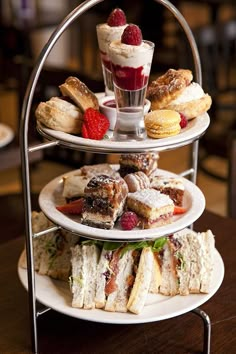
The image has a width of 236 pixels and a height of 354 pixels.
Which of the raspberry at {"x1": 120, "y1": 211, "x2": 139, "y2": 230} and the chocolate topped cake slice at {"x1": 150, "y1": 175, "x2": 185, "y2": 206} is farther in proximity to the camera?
the chocolate topped cake slice at {"x1": 150, "y1": 175, "x2": 185, "y2": 206}

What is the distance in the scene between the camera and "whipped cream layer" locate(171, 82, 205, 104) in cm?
113

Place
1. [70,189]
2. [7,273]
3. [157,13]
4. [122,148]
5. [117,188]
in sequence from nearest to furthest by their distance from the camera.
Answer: [122,148], [117,188], [70,189], [7,273], [157,13]

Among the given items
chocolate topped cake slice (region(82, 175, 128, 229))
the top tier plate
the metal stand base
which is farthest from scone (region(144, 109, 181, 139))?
the metal stand base

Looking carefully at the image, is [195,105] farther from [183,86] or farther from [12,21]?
[12,21]

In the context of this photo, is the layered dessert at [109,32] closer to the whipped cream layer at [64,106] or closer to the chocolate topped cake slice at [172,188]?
the whipped cream layer at [64,106]

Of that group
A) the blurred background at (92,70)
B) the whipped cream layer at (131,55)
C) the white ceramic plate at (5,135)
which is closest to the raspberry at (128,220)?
the whipped cream layer at (131,55)

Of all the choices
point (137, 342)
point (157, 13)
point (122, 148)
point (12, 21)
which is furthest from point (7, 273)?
point (157, 13)

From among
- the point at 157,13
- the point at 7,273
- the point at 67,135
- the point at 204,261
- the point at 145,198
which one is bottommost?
the point at 157,13

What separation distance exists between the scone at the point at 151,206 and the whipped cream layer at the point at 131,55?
22 cm

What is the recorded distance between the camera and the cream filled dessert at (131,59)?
1.01m

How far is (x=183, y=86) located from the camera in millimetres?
1125

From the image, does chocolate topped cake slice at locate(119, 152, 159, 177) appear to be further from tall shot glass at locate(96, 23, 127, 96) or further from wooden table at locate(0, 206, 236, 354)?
wooden table at locate(0, 206, 236, 354)

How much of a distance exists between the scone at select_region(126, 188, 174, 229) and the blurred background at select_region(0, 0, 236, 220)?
2.32 ft

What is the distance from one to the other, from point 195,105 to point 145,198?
0.18 metres
